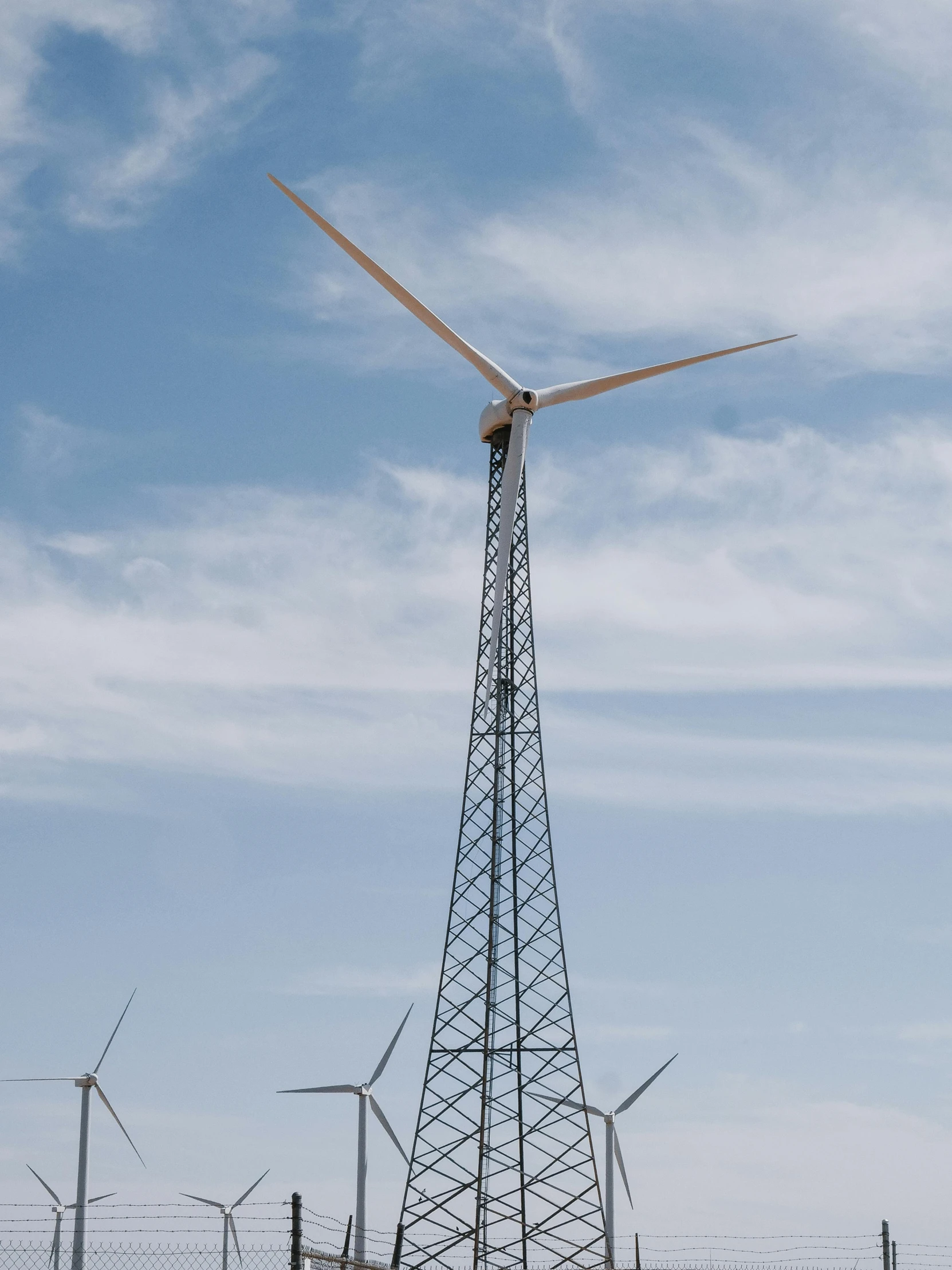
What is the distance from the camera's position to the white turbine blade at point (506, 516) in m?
39.8

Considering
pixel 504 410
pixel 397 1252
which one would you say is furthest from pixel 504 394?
pixel 397 1252

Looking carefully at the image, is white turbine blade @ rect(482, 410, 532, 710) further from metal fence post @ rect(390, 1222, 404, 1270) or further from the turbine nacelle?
metal fence post @ rect(390, 1222, 404, 1270)

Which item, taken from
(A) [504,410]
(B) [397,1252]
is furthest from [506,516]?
(B) [397,1252]

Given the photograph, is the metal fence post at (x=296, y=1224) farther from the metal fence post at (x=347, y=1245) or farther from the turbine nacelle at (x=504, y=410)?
the turbine nacelle at (x=504, y=410)

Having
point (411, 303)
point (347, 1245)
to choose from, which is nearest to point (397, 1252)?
point (347, 1245)

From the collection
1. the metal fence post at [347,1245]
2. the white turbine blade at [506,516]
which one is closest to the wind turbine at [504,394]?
the white turbine blade at [506,516]

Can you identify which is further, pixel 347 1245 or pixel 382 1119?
pixel 382 1119

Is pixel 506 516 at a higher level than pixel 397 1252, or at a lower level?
higher

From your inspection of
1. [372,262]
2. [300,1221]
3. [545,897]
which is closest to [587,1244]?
[545,897]

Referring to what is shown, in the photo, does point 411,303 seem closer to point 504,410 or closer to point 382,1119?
point 504,410

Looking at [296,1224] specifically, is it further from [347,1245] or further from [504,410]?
[504,410]

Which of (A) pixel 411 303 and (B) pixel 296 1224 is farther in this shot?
(A) pixel 411 303

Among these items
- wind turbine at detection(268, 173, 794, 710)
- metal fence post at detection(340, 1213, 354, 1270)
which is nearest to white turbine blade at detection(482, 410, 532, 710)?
wind turbine at detection(268, 173, 794, 710)

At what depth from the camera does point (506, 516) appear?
134 ft
